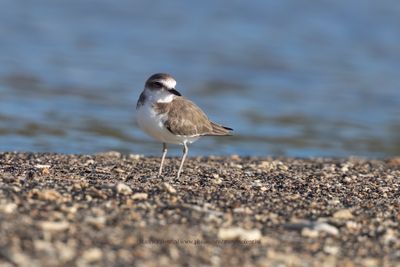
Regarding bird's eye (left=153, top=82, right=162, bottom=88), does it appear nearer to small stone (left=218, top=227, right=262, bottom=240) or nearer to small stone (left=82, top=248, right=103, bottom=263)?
small stone (left=218, top=227, right=262, bottom=240)

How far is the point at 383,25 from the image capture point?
24.4 meters

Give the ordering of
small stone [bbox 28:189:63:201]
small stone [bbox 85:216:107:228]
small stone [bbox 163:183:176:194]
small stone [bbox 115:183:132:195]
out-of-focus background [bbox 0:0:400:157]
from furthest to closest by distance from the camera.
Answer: out-of-focus background [bbox 0:0:400:157]
small stone [bbox 163:183:176:194]
small stone [bbox 115:183:132:195]
small stone [bbox 28:189:63:201]
small stone [bbox 85:216:107:228]

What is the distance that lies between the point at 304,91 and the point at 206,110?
3.16 metres

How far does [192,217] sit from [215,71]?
40.3 ft

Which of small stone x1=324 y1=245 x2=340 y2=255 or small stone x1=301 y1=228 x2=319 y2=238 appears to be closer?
small stone x1=324 y1=245 x2=340 y2=255

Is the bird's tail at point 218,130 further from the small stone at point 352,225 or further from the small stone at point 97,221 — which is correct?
the small stone at point 97,221

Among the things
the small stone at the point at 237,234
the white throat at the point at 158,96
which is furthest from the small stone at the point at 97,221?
the white throat at the point at 158,96

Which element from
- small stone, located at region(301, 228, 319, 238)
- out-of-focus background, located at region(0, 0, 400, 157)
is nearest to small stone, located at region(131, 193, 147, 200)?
small stone, located at region(301, 228, 319, 238)

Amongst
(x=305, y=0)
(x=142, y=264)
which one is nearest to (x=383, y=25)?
(x=305, y=0)

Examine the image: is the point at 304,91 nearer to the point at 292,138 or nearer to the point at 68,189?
the point at 292,138

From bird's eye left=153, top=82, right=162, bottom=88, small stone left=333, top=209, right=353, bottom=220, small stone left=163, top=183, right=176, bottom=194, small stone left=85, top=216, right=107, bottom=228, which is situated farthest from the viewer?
bird's eye left=153, top=82, right=162, bottom=88

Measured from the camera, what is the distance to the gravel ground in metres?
5.96

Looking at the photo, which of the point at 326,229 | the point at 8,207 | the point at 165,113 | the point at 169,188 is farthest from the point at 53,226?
the point at 165,113

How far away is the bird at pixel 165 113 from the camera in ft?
29.8
